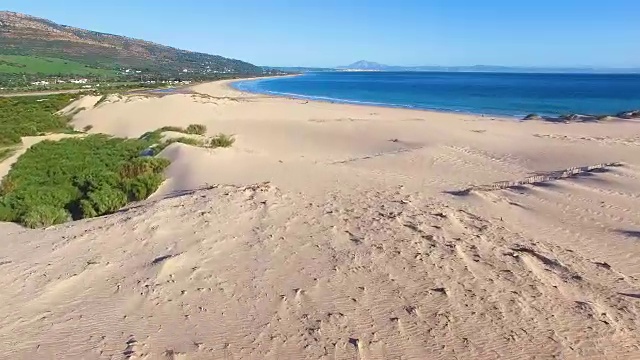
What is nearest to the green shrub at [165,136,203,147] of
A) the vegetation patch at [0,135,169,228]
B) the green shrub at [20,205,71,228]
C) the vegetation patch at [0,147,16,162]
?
the vegetation patch at [0,135,169,228]

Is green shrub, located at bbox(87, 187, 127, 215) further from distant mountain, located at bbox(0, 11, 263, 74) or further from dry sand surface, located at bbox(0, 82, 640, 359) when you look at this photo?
distant mountain, located at bbox(0, 11, 263, 74)

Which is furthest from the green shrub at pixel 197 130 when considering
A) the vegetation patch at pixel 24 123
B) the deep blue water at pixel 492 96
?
the deep blue water at pixel 492 96

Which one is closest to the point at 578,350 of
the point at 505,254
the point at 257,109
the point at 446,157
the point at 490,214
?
the point at 505,254

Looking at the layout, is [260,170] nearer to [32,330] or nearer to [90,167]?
[90,167]

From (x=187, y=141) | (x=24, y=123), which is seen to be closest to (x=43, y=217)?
(x=187, y=141)

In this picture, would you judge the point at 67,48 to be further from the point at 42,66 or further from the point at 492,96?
the point at 492,96

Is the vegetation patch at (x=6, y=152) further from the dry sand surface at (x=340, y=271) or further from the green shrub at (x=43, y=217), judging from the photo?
the dry sand surface at (x=340, y=271)
